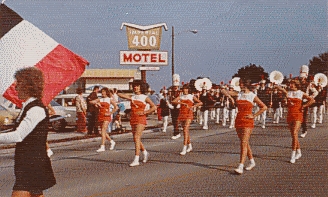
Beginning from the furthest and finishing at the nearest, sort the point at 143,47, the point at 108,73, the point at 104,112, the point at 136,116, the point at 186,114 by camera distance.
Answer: the point at 108,73, the point at 143,47, the point at 104,112, the point at 186,114, the point at 136,116

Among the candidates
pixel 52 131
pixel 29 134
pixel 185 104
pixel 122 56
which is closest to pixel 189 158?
pixel 185 104

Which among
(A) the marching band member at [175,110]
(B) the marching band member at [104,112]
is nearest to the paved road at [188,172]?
(B) the marching band member at [104,112]

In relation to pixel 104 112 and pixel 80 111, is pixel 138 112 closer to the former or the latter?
pixel 104 112

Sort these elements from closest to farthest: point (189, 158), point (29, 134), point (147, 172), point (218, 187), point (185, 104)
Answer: point (29, 134) < point (218, 187) < point (147, 172) < point (189, 158) < point (185, 104)

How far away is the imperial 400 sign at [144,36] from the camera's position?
34.8m

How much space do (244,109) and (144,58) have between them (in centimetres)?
2498

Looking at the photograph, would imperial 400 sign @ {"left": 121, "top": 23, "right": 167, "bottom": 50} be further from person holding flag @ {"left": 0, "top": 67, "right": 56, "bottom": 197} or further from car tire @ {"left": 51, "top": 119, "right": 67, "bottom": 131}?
person holding flag @ {"left": 0, "top": 67, "right": 56, "bottom": 197}

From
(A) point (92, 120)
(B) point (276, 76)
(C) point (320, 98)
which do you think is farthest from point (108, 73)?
(A) point (92, 120)

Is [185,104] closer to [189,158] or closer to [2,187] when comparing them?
[189,158]

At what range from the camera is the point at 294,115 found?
1091 centimetres

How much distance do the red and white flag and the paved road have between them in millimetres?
1804

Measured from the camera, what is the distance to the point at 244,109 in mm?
9602

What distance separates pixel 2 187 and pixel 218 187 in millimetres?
3426

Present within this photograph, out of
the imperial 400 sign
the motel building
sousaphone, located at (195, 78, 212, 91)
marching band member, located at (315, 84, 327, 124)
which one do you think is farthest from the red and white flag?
the motel building
